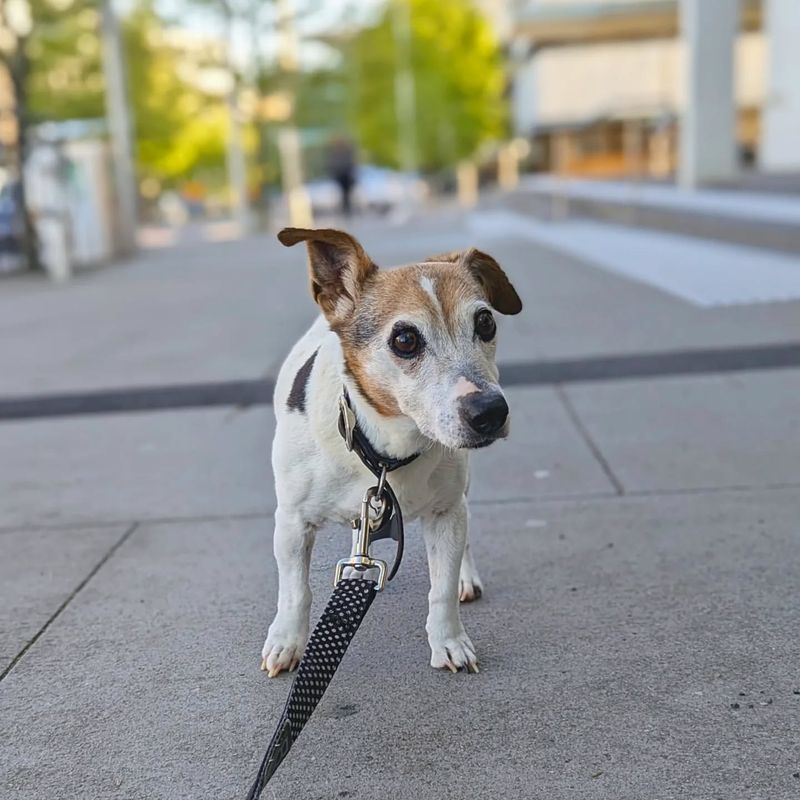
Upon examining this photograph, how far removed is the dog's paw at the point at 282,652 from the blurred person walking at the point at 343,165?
23079mm

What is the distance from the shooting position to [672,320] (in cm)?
852

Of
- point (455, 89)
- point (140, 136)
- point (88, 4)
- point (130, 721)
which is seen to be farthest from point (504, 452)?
point (455, 89)

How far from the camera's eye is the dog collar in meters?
2.95

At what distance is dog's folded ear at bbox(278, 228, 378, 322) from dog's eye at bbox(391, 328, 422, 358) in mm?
277

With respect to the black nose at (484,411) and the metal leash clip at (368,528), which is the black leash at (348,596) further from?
the black nose at (484,411)

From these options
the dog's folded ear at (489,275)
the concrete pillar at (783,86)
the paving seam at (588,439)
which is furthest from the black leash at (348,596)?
the concrete pillar at (783,86)

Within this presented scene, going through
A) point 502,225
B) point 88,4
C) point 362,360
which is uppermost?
point 88,4

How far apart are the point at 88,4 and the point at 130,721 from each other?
17748 mm

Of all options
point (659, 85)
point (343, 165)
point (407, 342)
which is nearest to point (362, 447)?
point (407, 342)

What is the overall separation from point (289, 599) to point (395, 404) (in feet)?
2.63

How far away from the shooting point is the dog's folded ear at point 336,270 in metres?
3.06

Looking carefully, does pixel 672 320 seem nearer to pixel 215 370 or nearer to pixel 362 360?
pixel 215 370

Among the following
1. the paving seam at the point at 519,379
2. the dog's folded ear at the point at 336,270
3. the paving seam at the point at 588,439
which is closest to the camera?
the dog's folded ear at the point at 336,270

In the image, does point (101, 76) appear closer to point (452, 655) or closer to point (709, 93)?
point (709, 93)
